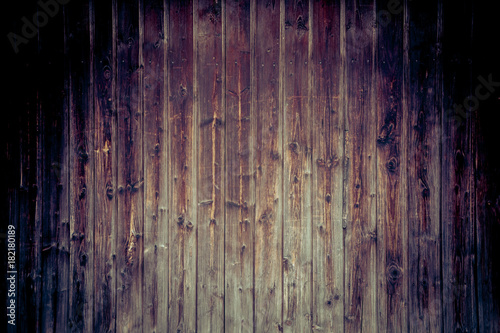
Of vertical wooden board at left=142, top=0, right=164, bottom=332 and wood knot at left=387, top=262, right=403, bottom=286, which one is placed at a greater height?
vertical wooden board at left=142, top=0, right=164, bottom=332

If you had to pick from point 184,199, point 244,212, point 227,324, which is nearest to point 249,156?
point 244,212

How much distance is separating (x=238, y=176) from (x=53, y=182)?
1.00m

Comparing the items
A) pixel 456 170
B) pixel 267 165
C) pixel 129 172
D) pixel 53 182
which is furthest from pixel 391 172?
pixel 53 182

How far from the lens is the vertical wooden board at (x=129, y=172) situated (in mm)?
1527

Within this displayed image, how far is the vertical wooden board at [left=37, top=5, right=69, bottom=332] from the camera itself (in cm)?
154

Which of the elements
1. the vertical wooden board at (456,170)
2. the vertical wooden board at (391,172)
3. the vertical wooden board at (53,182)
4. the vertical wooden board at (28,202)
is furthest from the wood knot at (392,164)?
the vertical wooden board at (28,202)

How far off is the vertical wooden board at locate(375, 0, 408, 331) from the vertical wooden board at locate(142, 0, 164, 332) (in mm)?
1150

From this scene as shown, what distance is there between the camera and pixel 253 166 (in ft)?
5.01

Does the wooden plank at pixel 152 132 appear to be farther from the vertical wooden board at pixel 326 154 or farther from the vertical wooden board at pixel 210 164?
the vertical wooden board at pixel 326 154

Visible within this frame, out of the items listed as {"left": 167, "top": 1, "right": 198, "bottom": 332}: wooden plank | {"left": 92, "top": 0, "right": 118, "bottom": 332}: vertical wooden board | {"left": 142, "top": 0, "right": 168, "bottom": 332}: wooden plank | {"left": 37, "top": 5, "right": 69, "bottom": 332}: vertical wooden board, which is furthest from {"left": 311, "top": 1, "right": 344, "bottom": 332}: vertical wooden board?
{"left": 37, "top": 5, "right": 69, "bottom": 332}: vertical wooden board

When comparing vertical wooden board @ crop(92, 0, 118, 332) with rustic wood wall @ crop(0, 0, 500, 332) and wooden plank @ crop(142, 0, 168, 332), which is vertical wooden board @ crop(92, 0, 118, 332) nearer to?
rustic wood wall @ crop(0, 0, 500, 332)

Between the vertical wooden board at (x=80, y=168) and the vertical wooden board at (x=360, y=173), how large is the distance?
4.49ft

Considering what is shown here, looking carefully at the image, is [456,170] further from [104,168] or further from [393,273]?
[104,168]

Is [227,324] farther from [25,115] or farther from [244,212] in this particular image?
[25,115]
